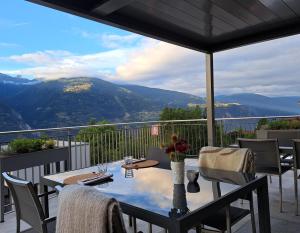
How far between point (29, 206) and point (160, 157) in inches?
58.2

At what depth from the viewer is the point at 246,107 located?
340 inches

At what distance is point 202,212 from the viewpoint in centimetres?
145

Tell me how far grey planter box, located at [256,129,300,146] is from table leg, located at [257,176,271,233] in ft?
7.27

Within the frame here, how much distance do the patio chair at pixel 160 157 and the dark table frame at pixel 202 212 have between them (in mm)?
1007

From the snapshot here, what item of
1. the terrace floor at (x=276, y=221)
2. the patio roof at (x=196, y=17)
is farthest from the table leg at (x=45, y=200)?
the patio roof at (x=196, y=17)

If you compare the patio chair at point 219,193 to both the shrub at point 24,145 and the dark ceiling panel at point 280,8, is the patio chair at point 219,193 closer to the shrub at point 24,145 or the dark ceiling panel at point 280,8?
the dark ceiling panel at point 280,8

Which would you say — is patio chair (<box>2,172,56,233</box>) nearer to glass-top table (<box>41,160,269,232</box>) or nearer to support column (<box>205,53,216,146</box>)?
glass-top table (<box>41,160,269,232</box>)

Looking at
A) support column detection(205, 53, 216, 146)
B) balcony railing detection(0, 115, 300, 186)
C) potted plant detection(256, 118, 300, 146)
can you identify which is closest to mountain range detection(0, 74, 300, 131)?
balcony railing detection(0, 115, 300, 186)

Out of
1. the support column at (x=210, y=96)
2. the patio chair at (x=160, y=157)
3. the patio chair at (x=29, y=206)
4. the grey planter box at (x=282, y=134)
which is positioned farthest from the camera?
the support column at (x=210, y=96)

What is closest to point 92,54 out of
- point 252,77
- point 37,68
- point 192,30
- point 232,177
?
point 37,68

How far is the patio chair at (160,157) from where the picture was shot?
Answer: 284 cm

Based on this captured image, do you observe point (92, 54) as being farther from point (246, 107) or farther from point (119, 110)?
point (246, 107)

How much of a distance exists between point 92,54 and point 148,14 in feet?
39.9

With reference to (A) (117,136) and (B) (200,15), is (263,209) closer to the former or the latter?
(B) (200,15)
